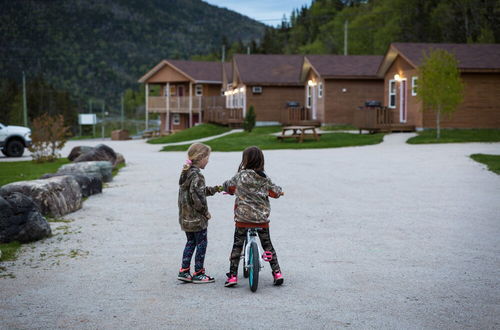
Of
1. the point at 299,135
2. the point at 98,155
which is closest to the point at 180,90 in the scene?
the point at 299,135

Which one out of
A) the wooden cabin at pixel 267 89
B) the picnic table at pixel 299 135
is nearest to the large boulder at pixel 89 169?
the picnic table at pixel 299 135

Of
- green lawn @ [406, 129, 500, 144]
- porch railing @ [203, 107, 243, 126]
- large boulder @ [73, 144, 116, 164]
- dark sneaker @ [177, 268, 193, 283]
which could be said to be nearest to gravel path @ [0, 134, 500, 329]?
dark sneaker @ [177, 268, 193, 283]

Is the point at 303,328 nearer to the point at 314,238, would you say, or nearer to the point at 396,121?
the point at 314,238

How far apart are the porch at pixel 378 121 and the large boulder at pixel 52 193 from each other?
76.4 feet

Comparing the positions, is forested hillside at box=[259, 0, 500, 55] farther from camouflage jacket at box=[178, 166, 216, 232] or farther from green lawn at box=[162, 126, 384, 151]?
camouflage jacket at box=[178, 166, 216, 232]

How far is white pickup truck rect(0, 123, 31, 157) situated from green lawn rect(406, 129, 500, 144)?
16.0 metres

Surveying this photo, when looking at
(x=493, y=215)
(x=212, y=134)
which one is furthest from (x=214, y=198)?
(x=212, y=134)

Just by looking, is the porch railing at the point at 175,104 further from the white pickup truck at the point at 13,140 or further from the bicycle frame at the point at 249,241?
the bicycle frame at the point at 249,241

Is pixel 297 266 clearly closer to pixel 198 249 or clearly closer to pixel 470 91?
pixel 198 249

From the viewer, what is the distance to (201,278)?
21.3 feet

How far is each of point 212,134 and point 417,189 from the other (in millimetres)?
30949

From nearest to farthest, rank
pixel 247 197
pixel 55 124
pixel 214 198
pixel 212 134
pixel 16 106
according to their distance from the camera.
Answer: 1. pixel 247 197
2. pixel 214 198
3. pixel 55 124
4. pixel 212 134
5. pixel 16 106

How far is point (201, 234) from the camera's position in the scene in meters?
6.53

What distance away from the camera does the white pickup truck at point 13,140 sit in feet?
89.7
